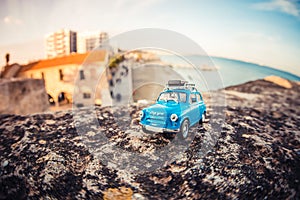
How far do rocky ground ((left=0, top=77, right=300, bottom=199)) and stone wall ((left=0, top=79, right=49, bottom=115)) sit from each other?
59.1 inches

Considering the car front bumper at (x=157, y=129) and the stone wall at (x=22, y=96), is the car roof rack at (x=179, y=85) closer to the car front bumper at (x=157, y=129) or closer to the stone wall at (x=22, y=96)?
the car front bumper at (x=157, y=129)

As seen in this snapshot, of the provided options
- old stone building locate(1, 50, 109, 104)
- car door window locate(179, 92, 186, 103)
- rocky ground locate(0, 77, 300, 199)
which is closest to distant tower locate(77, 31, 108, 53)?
old stone building locate(1, 50, 109, 104)

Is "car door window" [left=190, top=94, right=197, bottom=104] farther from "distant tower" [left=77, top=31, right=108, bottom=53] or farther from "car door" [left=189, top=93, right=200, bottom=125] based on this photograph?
"distant tower" [left=77, top=31, right=108, bottom=53]

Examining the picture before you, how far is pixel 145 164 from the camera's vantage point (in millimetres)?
1052

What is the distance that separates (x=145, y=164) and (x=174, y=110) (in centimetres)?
37

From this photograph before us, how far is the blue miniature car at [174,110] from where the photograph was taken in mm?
966

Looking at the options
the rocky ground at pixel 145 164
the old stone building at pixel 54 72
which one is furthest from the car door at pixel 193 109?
the old stone building at pixel 54 72

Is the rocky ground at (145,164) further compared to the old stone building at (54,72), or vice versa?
the old stone building at (54,72)

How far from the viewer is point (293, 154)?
1305 mm

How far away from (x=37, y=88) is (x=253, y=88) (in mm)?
4692

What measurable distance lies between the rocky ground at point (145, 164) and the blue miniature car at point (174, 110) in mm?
170

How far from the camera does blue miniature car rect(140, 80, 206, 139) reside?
97 centimetres

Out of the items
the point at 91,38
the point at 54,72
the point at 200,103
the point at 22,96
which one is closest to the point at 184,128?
the point at 200,103

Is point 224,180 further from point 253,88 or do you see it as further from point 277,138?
point 253,88
